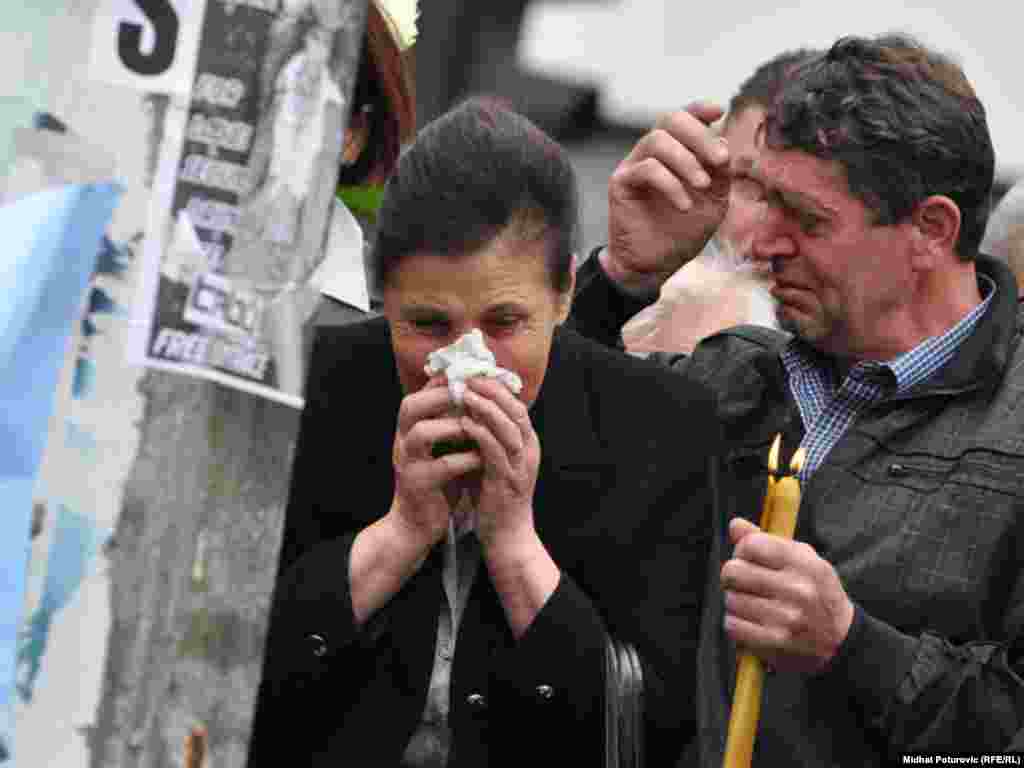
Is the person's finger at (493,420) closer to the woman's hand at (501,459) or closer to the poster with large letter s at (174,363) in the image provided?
the woman's hand at (501,459)

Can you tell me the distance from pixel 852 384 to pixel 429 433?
30.5 inches

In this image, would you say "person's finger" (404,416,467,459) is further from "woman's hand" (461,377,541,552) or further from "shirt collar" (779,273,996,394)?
"shirt collar" (779,273,996,394)

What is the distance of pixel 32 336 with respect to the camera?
6.94ft

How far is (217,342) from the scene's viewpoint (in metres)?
2.07

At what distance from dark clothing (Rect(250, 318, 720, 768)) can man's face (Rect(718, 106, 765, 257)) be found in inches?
51.3

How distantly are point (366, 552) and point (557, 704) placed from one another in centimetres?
32

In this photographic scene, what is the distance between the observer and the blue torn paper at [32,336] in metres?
2.09

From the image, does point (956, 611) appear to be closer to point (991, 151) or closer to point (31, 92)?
point (991, 151)

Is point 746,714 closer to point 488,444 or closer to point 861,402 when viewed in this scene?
Result: point 488,444

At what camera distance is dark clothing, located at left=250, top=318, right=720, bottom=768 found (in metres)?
2.85

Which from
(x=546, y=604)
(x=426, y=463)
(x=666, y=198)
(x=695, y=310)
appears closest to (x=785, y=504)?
(x=546, y=604)

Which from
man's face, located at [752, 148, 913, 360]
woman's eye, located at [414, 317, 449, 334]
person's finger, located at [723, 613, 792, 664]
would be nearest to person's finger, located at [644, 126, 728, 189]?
man's face, located at [752, 148, 913, 360]

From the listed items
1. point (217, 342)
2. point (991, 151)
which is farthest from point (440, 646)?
point (991, 151)

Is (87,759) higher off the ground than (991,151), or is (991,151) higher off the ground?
(991,151)
